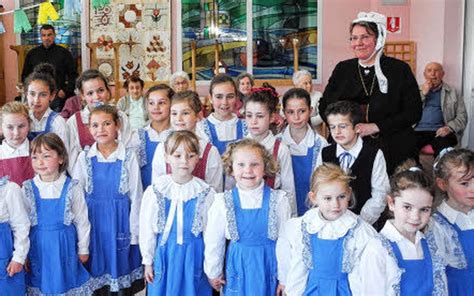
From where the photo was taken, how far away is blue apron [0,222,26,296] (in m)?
2.48

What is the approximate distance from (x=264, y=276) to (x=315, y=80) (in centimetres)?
496

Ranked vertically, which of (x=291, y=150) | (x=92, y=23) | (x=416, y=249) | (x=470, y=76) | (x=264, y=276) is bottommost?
(x=264, y=276)

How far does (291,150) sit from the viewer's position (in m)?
2.95

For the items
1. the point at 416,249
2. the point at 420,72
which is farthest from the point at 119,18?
the point at 416,249

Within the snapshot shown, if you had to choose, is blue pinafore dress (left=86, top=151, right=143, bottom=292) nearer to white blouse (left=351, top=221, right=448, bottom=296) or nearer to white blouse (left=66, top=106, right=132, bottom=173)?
white blouse (left=66, top=106, right=132, bottom=173)

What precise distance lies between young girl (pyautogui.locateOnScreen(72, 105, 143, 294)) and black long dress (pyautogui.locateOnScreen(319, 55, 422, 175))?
1.17 metres

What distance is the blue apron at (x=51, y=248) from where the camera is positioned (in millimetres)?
2568

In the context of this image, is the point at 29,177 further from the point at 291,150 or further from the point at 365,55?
the point at 365,55

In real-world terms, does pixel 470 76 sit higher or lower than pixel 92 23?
lower

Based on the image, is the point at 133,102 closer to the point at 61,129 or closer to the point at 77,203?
the point at 61,129

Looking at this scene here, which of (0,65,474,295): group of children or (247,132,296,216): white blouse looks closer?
(0,65,474,295): group of children

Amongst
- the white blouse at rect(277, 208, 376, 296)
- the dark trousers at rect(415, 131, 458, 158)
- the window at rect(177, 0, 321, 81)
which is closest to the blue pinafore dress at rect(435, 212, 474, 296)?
the white blouse at rect(277, 208, 376, 296)

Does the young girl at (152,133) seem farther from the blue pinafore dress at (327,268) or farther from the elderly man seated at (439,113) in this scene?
the elderly man seated at (439,113)

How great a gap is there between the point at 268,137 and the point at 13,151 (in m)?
1.23
